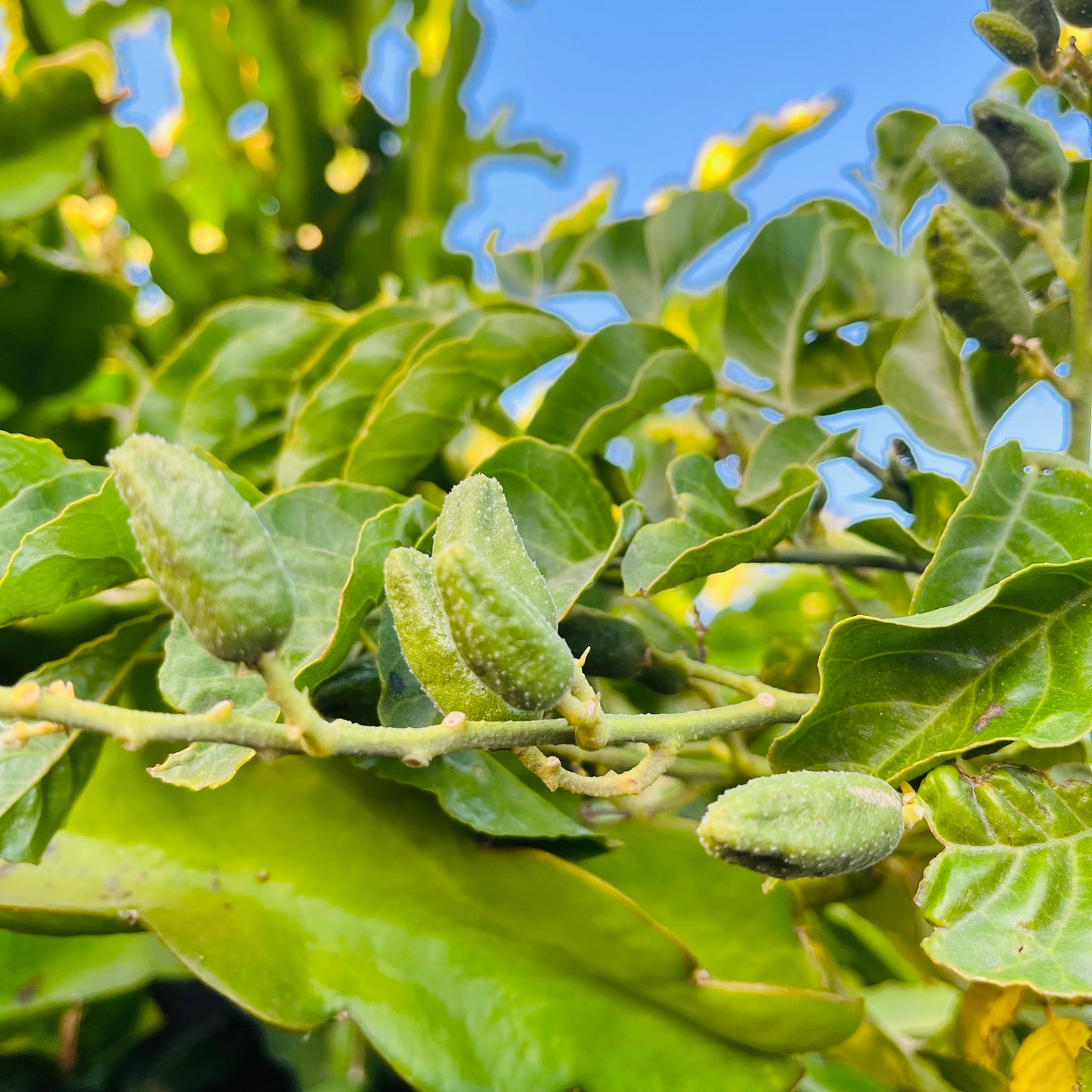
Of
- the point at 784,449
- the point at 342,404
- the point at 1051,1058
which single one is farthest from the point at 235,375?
the point at 1051,1058

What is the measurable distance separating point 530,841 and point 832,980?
19 centimetres

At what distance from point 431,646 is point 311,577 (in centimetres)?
14

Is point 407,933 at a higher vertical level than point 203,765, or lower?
lower

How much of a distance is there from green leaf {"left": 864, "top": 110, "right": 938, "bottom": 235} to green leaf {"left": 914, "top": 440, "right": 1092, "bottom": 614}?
343 millimetres

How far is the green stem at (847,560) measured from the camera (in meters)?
0.48

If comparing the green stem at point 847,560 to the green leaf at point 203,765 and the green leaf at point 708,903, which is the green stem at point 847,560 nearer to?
the green leaf at point 708,903

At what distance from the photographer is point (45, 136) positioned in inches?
29.5

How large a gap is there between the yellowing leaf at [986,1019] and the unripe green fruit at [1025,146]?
0.38 meters

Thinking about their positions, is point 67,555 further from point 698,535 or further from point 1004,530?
point 1004,530

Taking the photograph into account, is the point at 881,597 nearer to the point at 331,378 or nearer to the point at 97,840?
the point at 331,378

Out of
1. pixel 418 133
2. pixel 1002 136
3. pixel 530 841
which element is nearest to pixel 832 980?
pixel 530 841

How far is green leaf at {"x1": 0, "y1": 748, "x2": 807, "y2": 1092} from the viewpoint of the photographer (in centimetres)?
40

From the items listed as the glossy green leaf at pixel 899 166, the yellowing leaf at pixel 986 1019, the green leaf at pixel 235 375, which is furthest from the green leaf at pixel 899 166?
the yellowing leaf at pixel 986 1019

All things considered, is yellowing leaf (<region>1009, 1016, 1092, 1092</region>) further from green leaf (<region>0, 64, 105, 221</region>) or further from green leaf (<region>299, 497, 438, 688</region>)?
green leaf (<region>0, 64, 105, 221</region>)
